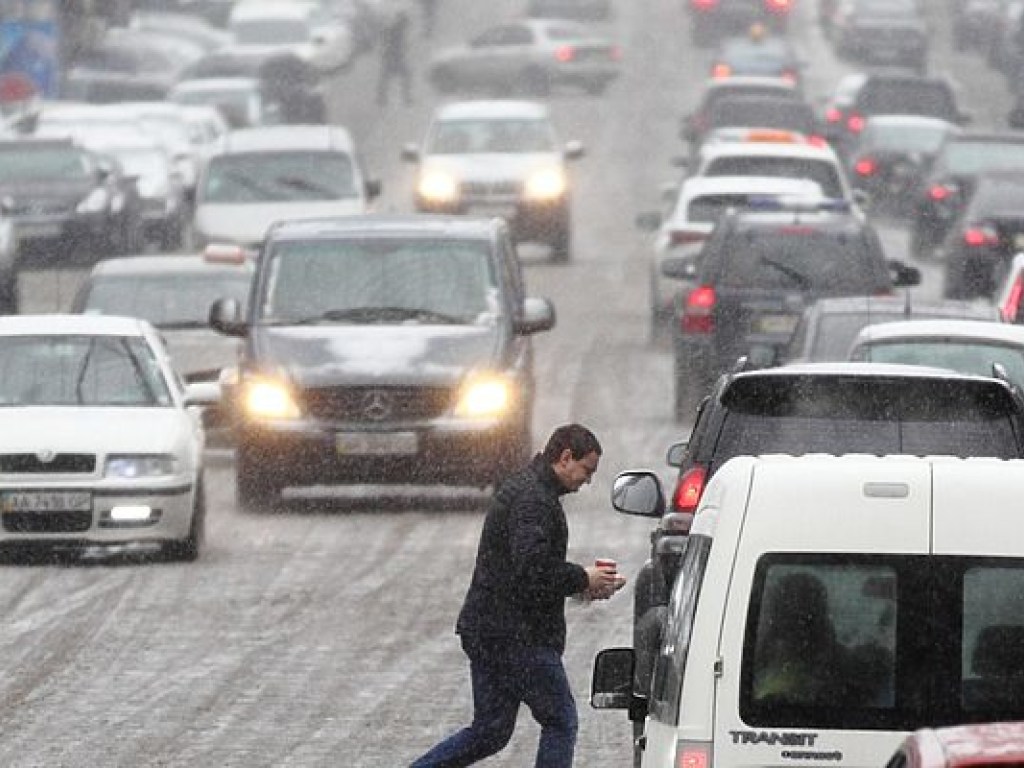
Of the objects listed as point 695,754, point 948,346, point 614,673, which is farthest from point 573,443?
point 948,346

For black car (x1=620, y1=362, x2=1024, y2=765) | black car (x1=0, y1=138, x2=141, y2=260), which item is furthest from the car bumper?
black car (x1=0, y1=138, x2=141, y2=260)

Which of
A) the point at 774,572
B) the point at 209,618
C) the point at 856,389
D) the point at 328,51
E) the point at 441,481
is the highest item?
the point at 774,572

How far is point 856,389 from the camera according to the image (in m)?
13.3

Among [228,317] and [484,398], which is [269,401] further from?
[484,398]

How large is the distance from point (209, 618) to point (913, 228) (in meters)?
28.7

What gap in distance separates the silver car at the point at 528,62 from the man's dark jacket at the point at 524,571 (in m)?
60.8

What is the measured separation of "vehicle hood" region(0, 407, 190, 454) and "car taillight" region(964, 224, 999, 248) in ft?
52.3

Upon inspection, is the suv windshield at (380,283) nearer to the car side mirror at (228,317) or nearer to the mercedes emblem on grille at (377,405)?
the car side mirror at (228,317)

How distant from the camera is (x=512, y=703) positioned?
11641mm

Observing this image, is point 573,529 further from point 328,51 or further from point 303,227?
point 328,51

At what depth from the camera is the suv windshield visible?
24.4 m

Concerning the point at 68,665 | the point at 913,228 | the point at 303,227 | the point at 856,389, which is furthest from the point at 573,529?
the point at 913,228

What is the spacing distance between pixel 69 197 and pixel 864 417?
104 feet

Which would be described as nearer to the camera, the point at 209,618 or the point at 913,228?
the point at 209,618
